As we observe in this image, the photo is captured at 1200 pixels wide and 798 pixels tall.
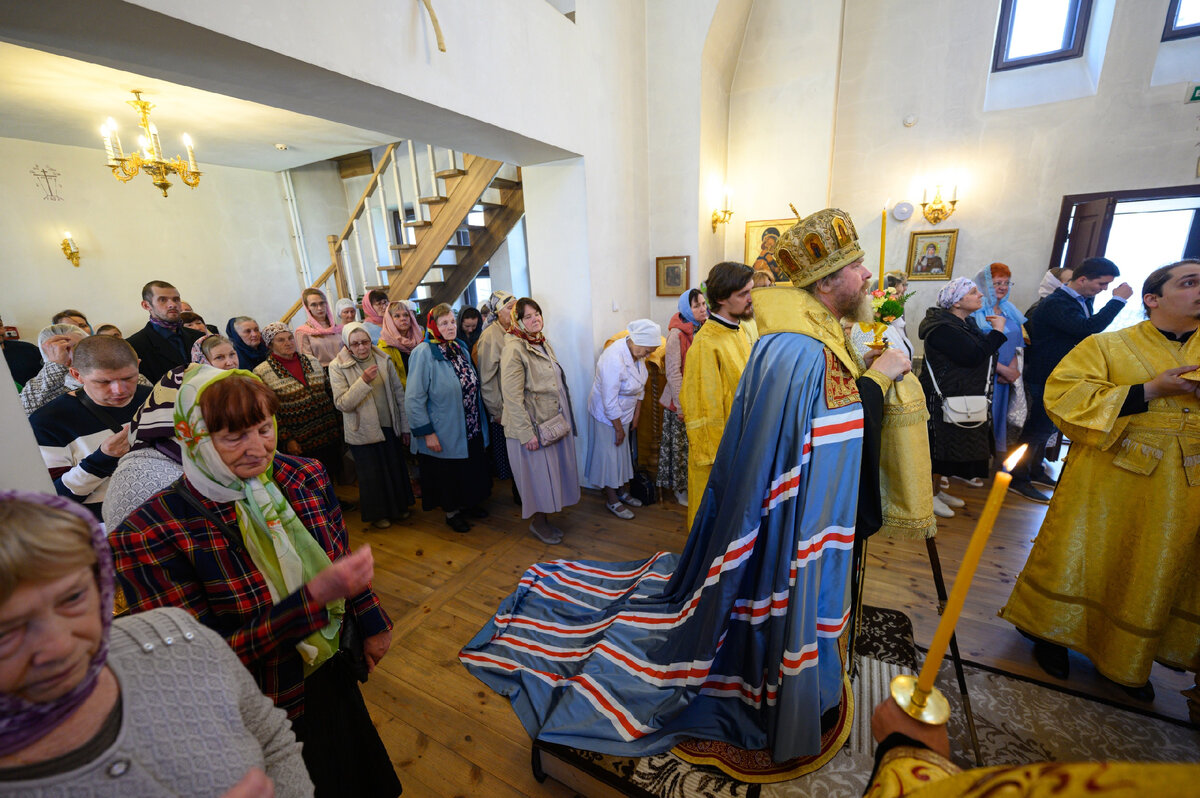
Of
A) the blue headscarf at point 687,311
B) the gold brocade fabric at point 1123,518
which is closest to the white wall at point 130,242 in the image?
the blue headscarf at point 687,311

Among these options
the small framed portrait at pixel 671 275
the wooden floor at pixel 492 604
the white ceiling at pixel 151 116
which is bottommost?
the wooden floor at pixel 492 604

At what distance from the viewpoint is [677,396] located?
381 centimetres

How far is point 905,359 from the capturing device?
174cm

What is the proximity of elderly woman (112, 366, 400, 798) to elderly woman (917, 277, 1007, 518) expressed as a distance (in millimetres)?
3694

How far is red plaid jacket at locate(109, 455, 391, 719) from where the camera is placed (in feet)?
3.47

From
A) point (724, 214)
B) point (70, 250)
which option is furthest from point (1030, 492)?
point (70, 250)

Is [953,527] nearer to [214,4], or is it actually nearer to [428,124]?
[428,124]

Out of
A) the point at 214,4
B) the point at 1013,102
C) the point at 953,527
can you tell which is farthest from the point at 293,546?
the point at 1013,102

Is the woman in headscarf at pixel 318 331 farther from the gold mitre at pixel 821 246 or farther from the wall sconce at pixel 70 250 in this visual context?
the gold mitre at pixel 821 246

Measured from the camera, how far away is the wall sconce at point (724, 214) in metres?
6.02

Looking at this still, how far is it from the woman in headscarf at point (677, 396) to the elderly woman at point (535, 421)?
0.86 meters

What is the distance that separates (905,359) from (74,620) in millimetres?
2188

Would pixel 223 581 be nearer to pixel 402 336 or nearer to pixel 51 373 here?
pixel 51 373

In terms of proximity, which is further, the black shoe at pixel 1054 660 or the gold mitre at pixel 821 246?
the black shoe at pixel 1054 660
